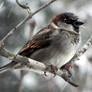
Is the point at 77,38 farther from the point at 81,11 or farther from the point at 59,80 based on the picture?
the point at 81,11

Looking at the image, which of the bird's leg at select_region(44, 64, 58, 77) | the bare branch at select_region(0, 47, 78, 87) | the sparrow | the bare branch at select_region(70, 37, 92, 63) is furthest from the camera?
the sparrow

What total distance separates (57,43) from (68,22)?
0.36 m

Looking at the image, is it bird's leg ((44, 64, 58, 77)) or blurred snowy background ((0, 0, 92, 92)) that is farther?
blurred snowy background ((0, 0, 92, 92))

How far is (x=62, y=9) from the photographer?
354 inches

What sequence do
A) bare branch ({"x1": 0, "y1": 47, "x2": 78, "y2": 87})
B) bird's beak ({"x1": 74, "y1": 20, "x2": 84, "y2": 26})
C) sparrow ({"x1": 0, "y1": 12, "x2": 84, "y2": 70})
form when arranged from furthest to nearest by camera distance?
1. bird's beak ({"x1": 74, "y1": 20, "x2": 84, "y2": 26})
2. sparrow ({"x1": 0, "y1": 12, "x2": 84, "y2": 70})
3. bare branch ({"x1": 0, "y1": 47, "x2": 78, "y2": 87})

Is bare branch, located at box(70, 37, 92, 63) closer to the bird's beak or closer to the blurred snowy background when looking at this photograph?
the bird's beak

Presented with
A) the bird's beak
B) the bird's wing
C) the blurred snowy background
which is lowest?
the blurred snowy background

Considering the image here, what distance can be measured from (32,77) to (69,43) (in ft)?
10.5

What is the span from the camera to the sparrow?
5.00m

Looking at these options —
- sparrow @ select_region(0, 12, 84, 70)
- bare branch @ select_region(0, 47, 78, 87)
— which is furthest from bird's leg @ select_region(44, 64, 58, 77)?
sparrow @ select_region(0, 12, 84, 70)

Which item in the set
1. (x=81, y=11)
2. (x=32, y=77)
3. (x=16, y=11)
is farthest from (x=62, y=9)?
(x=32, y=77)

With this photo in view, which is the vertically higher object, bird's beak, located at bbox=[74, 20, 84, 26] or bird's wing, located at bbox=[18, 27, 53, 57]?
bird's wing, located at bbox=[18, 27, 53, 57]

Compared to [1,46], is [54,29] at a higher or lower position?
lower

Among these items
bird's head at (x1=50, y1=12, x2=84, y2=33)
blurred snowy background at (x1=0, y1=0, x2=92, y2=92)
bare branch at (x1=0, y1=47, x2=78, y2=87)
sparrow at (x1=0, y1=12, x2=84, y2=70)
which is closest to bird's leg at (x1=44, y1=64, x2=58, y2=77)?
bare branch at (x1=0, y1=47, x2=78, y2=87)
